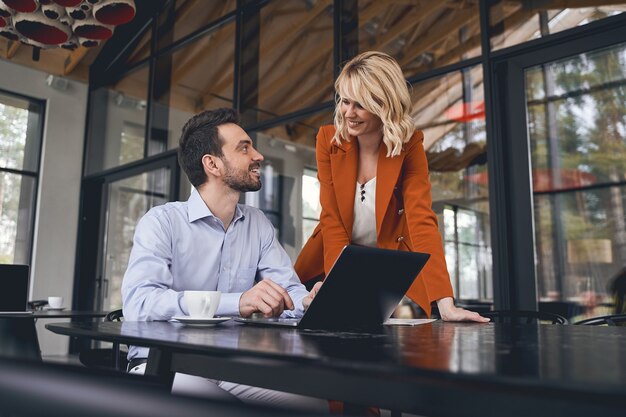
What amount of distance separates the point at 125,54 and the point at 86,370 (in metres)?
7.14

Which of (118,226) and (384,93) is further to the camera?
(118,226)

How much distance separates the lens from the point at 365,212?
1.97m

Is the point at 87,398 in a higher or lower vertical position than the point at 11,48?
lower

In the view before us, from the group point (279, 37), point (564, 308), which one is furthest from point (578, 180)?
point (279, 37)

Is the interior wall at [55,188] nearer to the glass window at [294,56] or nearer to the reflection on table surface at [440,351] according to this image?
the glass window at [294,56]

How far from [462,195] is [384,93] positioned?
5006mm

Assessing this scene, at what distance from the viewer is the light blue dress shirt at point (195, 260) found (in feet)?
4.50

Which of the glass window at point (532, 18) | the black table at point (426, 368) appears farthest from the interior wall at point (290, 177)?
the black table at point (426, 368)

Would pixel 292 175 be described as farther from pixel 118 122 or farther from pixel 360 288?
pixel 360 288

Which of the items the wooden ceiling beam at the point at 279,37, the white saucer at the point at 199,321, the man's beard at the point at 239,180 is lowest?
the white saucer at the point at 199,321

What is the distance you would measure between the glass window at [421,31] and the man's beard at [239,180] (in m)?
2.22

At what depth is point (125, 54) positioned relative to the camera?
22.4 feet

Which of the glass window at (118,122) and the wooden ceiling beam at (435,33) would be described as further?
the glass window at (118,122)

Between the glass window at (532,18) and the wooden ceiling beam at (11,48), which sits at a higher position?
the wooden ceiling beam at (11,48)
